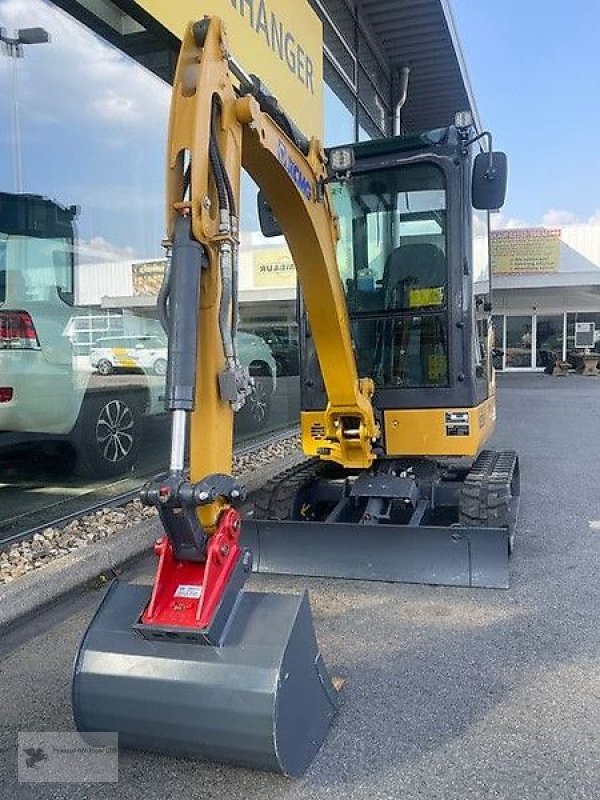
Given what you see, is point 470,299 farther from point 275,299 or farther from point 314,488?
point 275,299

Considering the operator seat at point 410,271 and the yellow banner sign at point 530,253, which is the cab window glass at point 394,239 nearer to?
the operator seat at point 410,271

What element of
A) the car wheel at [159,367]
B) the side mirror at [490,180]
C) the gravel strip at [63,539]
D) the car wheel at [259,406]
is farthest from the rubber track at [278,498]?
the car wheel at [259,406]

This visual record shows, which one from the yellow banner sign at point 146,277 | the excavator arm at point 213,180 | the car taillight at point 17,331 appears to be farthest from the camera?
the yellow banner sign at point 146,277

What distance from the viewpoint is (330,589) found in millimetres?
4371

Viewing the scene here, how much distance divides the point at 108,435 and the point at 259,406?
3.34 meters

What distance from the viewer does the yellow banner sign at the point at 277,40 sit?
5.40 meters

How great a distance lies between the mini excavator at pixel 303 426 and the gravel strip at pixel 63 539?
114 cm

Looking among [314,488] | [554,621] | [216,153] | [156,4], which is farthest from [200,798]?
[156,4]

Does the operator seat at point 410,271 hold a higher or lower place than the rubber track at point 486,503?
higher

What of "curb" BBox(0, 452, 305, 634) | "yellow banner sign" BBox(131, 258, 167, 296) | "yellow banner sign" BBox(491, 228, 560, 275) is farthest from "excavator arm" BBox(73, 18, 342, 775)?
"yellow banner sign" BBox(491, 228, 560, 275)

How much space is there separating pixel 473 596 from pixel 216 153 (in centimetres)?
286

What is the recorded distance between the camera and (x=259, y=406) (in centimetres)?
940

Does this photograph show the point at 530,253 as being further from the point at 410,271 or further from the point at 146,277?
the point at 410,271

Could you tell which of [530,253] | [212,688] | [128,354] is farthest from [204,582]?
[530,253]
